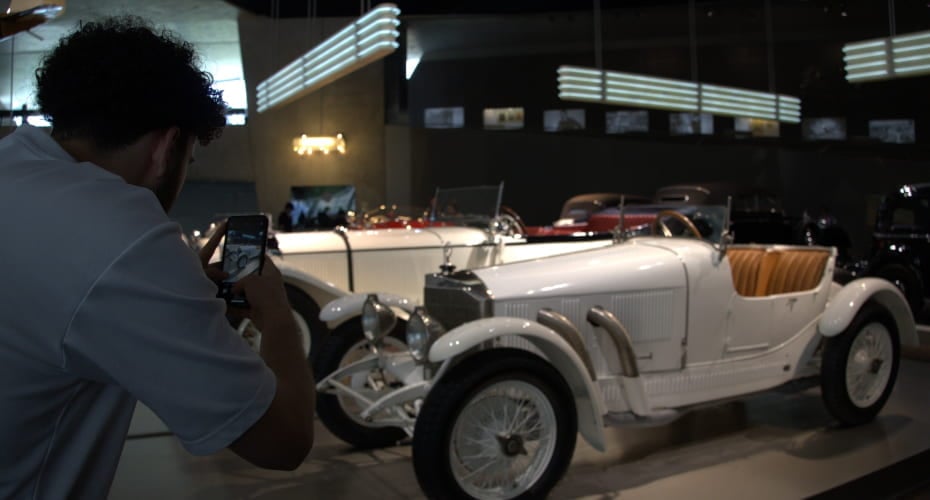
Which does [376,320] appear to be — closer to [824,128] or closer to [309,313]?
[309,313]

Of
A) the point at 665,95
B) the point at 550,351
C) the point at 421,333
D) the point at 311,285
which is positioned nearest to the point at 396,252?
the point at 311,285

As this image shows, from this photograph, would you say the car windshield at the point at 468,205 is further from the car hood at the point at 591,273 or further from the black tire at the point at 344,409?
the car hood at the point at 591,273

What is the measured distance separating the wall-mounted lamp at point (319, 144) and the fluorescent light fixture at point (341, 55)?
12.9 ft

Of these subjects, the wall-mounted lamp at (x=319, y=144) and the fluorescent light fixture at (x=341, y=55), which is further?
the wall-mounted lamp at (x=319, y=144)

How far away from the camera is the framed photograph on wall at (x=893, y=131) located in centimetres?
729

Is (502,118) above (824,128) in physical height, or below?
above

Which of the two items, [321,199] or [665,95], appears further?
[321,199]

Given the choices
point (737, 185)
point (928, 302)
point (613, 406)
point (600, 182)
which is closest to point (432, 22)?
point (600, 182)

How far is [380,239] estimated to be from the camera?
18.5 feet

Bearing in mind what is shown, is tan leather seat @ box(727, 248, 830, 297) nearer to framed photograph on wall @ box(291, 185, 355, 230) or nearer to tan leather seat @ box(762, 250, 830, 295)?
tan leather seat @ box(762, 250, 830, 295)

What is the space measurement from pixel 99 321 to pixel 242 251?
1.69ft

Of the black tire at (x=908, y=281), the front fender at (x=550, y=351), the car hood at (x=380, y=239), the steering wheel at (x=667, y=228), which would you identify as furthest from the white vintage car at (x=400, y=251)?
the black tire at (x=908, y=281)

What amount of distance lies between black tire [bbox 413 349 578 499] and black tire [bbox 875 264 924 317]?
462 cm

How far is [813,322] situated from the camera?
14.0 feet
